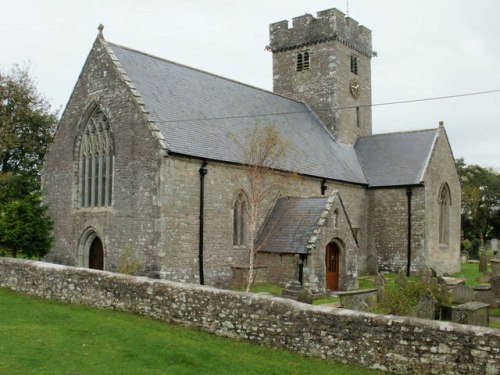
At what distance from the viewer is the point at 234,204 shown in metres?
22.4

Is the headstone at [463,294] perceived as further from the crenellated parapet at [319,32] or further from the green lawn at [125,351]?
the crenellated parapet at [319,32]

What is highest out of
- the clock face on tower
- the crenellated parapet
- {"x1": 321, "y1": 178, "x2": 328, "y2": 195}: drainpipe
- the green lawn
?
the crenellated parapet

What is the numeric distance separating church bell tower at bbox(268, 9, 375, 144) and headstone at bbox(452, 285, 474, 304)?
1627 centimetres

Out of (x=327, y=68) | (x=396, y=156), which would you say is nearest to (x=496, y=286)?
(x=396, y=156)

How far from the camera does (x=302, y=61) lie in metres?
34.1

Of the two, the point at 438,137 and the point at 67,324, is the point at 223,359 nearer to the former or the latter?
the point at 67,324

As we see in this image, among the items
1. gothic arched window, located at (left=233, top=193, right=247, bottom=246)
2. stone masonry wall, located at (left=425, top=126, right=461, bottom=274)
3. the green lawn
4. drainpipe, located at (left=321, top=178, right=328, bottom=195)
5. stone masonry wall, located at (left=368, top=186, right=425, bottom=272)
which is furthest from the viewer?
stone masonry wall, located at (left=425, top=126, right=461, bottom=274)

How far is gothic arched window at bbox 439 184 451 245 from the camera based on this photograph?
31188 mm

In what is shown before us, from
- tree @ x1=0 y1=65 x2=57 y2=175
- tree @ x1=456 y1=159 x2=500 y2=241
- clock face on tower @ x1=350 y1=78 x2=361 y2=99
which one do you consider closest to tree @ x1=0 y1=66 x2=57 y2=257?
tree @ x1=0 y1=65 x2=57 y2=175

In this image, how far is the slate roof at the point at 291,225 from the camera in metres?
21.8

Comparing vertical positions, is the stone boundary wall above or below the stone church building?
below

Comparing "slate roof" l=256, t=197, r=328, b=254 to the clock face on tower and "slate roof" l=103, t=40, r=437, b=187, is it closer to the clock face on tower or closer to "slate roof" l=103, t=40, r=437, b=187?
"slate roof" l=103, t=40, r=437, b=187

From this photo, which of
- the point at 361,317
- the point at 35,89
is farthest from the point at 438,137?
the point at 35,89

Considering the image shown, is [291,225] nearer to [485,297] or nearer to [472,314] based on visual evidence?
[485,297]
